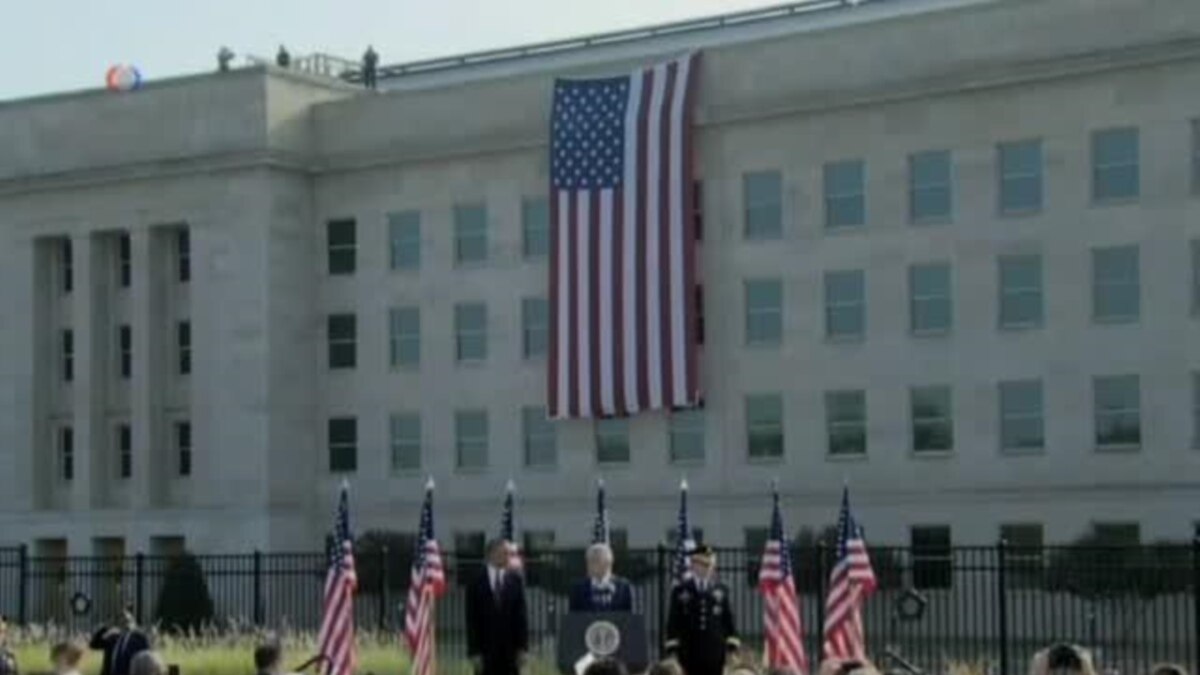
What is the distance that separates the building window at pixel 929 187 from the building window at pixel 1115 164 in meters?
3.64

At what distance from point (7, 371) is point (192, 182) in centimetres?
893

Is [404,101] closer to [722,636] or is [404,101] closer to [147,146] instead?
[147,146]

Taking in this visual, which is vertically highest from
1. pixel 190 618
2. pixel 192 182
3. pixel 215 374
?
pixel 192 182

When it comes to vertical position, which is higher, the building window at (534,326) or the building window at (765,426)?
the building window at (534,326)

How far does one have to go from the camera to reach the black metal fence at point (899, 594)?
135 ft

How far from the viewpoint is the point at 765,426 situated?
197ft

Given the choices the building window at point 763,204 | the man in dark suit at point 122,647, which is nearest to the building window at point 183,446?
the building window at point 763,204

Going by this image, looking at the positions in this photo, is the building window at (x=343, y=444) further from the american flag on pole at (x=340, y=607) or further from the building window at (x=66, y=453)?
the american flag on pole at (x=340, y=607)

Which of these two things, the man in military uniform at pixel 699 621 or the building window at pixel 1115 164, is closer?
the man in military uniform at pixel 699 621

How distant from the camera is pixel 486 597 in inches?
874

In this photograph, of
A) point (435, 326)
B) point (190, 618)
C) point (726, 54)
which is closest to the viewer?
point (190, 618)

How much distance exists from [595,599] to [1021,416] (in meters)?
36.4

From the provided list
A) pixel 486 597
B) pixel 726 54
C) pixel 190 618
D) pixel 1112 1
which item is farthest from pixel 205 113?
pixel 486 597

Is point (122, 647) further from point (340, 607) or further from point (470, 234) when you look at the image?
point (470, 234)
